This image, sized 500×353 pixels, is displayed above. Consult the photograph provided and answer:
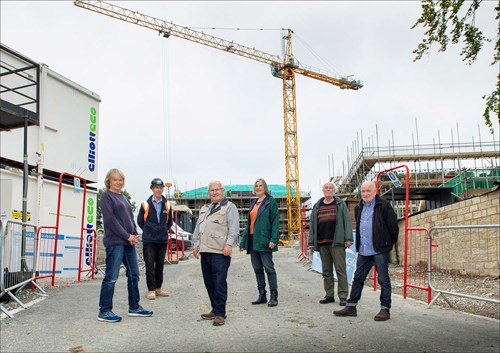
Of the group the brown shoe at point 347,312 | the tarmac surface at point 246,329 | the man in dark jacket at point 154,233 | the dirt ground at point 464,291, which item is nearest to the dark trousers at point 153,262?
the man in dark jacket at point 154,233

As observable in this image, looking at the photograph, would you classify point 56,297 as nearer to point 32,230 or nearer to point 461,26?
point 32,230

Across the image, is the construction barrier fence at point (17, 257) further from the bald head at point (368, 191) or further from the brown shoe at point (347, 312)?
the bald head at point (368, 191)

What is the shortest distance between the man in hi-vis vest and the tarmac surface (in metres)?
0.29

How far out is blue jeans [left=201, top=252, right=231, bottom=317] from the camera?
4.84 metres

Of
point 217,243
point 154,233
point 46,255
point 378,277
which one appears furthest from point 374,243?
point 46,255

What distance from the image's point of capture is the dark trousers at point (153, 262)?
6576mm

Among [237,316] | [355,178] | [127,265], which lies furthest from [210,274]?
[355,178]

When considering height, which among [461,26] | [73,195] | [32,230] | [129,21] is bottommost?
[32,230]

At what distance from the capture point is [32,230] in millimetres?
7156

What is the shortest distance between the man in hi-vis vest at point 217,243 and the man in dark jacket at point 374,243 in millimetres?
1529

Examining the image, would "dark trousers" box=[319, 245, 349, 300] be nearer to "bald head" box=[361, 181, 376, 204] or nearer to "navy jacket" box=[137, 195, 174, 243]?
"bald head" box=[361, 181, 376, 204]

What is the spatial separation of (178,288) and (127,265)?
2803 millimetres

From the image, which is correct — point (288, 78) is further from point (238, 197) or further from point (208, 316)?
point (208, 316)

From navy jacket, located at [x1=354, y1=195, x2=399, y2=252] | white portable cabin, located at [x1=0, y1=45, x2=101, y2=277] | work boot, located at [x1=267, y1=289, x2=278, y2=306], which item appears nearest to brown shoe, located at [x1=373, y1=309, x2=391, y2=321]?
navy jacket, located at [x1=354, y1=195, x2=399, y2=252]
